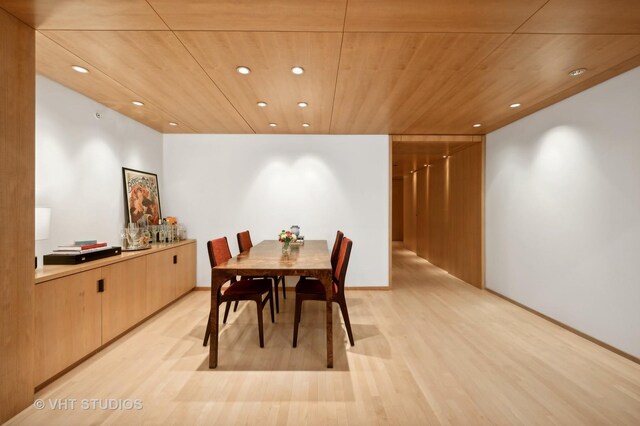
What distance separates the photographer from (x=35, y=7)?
5.36 feet

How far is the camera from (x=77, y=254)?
2.35 meters

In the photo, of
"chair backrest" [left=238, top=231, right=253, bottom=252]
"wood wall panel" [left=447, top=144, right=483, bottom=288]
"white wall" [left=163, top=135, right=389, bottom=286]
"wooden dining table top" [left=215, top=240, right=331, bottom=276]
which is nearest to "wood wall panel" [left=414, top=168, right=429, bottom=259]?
"wood wall panel" [left=447, top=144, right=483, bottom=288]

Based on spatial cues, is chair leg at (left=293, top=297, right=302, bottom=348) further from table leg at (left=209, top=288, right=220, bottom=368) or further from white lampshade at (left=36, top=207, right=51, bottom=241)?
white lampshade at (left=36, top=207, right=51, bottom=241)

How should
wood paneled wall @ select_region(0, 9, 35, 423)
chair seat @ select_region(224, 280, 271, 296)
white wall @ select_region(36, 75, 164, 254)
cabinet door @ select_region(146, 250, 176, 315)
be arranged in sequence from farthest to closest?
cabinet door @ select_region(146, 250, 176, 315)
chair seat @ select_region(224, 280, 271, 296)
white wall @ select_region(36, 75, 164, 254)
wood paneled wall @ select_region(0, 9, 35, 423)

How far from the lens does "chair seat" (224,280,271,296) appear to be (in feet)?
8.72

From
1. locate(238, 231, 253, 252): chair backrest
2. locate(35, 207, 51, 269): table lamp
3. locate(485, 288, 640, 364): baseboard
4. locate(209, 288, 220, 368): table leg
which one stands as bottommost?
locate(485, 288, 640, 364): baseboard

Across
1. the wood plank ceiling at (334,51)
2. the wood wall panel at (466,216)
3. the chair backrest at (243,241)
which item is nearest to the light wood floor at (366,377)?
the chair backrest at (243,241)

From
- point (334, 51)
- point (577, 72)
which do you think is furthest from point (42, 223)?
point (577, 72)

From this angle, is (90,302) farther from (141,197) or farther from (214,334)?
(141,197)

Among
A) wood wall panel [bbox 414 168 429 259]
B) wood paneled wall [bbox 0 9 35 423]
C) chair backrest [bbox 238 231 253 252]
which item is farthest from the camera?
wood wall panel [bbox 414 168 429 259]

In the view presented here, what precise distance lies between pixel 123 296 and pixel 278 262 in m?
1.66

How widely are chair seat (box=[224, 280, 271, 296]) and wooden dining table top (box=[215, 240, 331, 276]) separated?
11.5 inches

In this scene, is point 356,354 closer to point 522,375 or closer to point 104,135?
point 522,375

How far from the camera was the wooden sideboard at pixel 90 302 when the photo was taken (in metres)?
2.01
